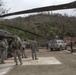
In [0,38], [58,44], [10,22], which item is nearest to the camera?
[10,22]

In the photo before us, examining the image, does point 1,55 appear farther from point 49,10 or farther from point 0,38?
point 49,10

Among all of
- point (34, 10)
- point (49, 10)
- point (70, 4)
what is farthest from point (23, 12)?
point (70, 4)

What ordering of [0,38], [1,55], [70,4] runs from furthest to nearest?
[0,38] < [1,55] < [70,4]

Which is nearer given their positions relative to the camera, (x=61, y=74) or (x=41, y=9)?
(x=41, y=9)

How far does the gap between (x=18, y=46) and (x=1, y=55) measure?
211cm

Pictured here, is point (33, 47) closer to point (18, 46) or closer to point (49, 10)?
point (18, 46)

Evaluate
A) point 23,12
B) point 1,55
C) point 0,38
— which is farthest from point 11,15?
point 0,38

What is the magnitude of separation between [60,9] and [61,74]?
1028cm

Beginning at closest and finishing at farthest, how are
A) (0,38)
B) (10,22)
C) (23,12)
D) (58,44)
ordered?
(23,12) < (10,22) < (0,38) < (58,44)

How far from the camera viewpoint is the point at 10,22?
2.95 m

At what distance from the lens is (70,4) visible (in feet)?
7.00

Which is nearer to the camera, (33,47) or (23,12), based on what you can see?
(23,12)

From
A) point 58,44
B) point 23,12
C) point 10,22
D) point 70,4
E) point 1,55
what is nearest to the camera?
point 70,4

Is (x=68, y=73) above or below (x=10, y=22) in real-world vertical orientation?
below
